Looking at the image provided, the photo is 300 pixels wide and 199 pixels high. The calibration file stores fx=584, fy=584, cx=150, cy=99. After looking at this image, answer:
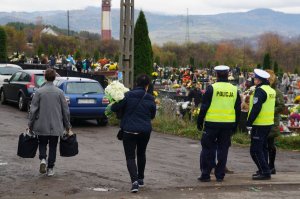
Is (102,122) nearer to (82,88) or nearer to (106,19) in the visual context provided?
(82,88)

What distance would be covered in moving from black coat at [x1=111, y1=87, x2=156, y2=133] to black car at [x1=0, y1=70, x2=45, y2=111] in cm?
1292

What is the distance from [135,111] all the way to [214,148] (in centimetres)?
169

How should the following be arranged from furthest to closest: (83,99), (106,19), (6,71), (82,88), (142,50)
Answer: (106,19)
(6,71)
(142,50)
(82,88)
(83,99)

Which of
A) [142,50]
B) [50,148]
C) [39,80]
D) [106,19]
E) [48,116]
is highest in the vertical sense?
[106,19]

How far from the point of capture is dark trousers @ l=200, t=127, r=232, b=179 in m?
9.16

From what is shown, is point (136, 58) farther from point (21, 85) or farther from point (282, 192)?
point (282, 192)

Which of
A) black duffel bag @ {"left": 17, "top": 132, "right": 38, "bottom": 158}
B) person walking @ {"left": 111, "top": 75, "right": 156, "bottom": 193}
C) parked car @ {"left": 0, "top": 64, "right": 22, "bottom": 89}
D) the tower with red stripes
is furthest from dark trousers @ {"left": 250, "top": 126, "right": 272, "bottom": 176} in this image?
the tower with red stripes

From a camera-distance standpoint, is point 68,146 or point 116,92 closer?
point 116,92

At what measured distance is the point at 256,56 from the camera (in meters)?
96.6

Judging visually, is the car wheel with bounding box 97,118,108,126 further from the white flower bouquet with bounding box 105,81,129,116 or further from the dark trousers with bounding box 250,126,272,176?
the white flower bouquet with bounding box 105,81,129,116

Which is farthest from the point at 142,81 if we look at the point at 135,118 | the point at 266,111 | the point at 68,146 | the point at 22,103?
the point at 22,103

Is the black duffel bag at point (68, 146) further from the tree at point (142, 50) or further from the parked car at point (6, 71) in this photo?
the parked car at point (6, 71)

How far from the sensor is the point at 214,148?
937 cm

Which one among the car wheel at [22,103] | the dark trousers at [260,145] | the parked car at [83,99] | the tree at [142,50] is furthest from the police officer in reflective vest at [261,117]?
the tree at [142,50]
